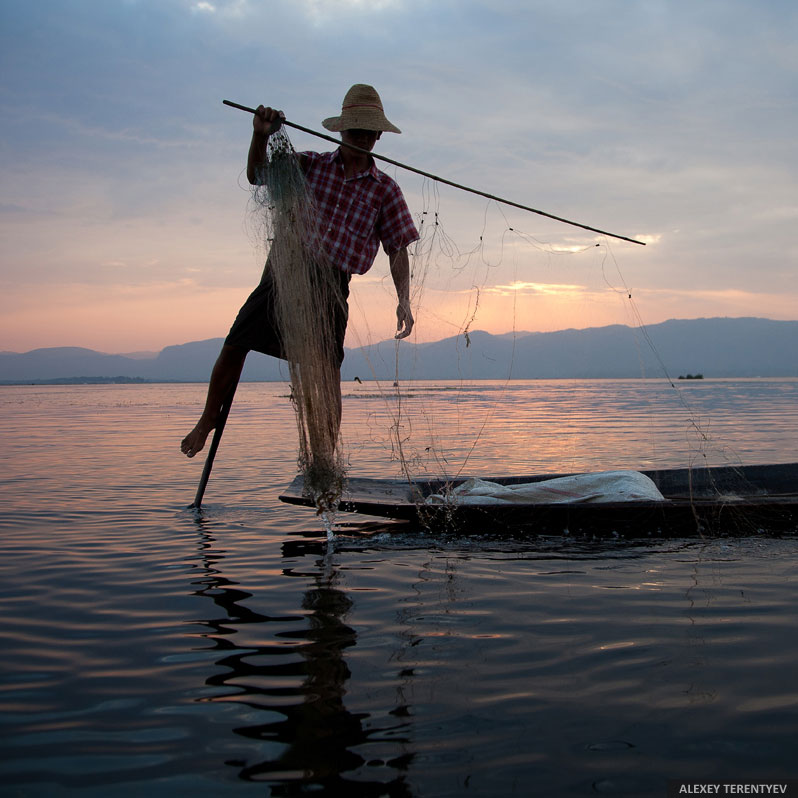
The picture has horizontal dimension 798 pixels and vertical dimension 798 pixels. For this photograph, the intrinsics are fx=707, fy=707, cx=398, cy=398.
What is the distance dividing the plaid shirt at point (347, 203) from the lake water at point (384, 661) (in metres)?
1.87

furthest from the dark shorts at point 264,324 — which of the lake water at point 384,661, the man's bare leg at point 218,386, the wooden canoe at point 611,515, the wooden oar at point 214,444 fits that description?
the lake water at point 384,661

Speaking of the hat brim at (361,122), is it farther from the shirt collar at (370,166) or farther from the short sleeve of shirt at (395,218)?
the short sleeve of shirt at (395,218)

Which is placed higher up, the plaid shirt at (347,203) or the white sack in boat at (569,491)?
the plaid shirt at (347,203)

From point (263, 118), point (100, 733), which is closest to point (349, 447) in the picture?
point (263, 118)

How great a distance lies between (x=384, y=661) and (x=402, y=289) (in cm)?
290

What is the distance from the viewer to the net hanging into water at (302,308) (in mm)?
4254

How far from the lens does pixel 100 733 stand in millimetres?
1979

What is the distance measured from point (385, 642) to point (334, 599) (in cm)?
61

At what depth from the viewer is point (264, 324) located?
187 inches

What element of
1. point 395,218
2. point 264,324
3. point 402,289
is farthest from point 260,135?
point 402,289

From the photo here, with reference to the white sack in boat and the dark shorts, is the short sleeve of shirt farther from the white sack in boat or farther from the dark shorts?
the white sack in boat

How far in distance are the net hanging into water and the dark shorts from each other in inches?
8.9

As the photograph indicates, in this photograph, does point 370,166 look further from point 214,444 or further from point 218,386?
point 214,444

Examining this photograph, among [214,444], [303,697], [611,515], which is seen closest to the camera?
[303,697]
